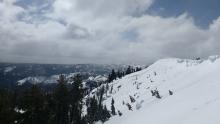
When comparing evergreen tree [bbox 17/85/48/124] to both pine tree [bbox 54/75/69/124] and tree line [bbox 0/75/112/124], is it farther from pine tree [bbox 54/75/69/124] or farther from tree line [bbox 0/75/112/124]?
pine tree [bbox 54/75/69/124]

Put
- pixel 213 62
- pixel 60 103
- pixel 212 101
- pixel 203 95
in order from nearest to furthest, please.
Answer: pixel 212 101
pixel 203 95
pixel 60 103
pixel 213 62

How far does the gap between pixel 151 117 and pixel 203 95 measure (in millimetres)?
7610

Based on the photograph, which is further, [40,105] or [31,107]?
[40,105]

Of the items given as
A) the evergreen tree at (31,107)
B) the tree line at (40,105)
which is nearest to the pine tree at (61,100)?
the tree line at (40,105)

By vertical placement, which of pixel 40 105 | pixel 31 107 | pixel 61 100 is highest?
pixel 40 105

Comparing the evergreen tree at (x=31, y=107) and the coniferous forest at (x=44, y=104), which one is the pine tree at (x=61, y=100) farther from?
the evergreen tree at (x=31, y=107)

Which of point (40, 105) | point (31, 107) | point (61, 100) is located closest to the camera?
point (31, 107)

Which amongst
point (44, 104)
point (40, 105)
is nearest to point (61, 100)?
point (44, 104)

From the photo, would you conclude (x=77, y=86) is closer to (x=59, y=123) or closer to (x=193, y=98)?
(x=59, y=123)

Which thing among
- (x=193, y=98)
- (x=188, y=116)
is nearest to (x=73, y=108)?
(x=193, y=98)

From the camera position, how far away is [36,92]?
3438 centimetres

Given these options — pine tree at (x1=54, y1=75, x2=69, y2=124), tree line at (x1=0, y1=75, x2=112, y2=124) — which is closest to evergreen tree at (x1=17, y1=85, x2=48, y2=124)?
tree line at (x1=0, y1=75, x2=112, y2=124)

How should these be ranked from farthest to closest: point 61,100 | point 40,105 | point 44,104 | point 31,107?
point 61,100 < point 44,104 < point 40,105 < point 31,107

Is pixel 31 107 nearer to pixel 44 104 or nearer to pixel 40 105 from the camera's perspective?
pixel 40 105
